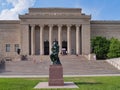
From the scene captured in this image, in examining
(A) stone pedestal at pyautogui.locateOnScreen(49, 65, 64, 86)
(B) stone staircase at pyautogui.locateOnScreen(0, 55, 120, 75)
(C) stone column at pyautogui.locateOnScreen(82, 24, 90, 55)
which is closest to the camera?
(A) stone pedestal at pyautogui.locateOnScreen(49, 65, 64, 86)

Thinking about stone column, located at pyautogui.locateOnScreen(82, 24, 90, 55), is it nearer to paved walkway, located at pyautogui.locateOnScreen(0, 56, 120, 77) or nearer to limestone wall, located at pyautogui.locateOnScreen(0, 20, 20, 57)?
limestone wall, located at pyautogui.locateOnScreen(0, 20, 20, 57)

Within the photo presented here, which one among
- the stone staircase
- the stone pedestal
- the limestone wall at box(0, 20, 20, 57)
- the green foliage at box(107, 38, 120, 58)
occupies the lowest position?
the stone staircase

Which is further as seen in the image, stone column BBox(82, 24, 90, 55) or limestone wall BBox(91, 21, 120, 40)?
limestone wall BBox(91, 21, 120, 40)

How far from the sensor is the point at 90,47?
7244cm

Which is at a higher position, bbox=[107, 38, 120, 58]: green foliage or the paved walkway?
bbox=[107, 38, 120, 58]: green foliage

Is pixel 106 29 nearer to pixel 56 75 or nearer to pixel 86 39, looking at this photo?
pixel 86 39

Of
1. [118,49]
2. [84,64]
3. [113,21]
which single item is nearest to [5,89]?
[84,64]

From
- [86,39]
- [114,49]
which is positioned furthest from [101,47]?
[114,49]

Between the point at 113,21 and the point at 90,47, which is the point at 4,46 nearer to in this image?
the point at 90,47

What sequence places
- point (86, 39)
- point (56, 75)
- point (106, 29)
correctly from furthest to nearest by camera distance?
point (106, 29) → point (86, 39) → point (56, 75)

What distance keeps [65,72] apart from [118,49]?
2050 cm

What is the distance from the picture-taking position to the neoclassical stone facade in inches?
2854

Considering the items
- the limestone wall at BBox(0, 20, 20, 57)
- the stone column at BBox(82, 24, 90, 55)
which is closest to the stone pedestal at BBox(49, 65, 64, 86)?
the stone column at BBox(82, 24, 90, 55)

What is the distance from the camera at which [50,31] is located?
72.9 m
